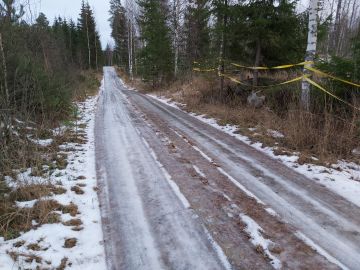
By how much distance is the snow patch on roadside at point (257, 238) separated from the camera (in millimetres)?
3441

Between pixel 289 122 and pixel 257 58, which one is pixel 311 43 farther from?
pixel 257 58

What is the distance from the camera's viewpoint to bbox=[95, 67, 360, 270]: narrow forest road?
3.54 m

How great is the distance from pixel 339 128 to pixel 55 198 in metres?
6.64

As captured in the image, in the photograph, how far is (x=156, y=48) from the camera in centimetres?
2348

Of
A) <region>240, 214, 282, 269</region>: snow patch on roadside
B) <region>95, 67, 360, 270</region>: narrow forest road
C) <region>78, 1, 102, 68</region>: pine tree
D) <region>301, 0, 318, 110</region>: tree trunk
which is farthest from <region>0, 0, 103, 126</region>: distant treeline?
<region>78, 1, 102, 68</region>: pine tree

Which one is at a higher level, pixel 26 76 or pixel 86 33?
pixel 86 33

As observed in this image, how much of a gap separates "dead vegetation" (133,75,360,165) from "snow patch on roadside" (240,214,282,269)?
114 inches

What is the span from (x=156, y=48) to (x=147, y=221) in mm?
20748

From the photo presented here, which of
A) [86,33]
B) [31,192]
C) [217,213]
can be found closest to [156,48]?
[31,192]

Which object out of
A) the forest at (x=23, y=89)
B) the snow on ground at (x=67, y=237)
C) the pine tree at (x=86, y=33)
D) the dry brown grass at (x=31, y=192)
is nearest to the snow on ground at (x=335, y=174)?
the snow on ground at (x=67, y=237)

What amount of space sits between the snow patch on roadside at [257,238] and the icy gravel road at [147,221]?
516 mm

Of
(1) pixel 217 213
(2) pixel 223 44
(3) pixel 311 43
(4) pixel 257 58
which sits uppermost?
(2) pixel 223 44

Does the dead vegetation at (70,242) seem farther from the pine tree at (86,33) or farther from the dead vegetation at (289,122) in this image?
the pine tree at (86,33)

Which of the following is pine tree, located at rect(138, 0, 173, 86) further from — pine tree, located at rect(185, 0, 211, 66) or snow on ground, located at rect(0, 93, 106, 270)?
snow on ground, located at rect(0, 93, 106, 270)
